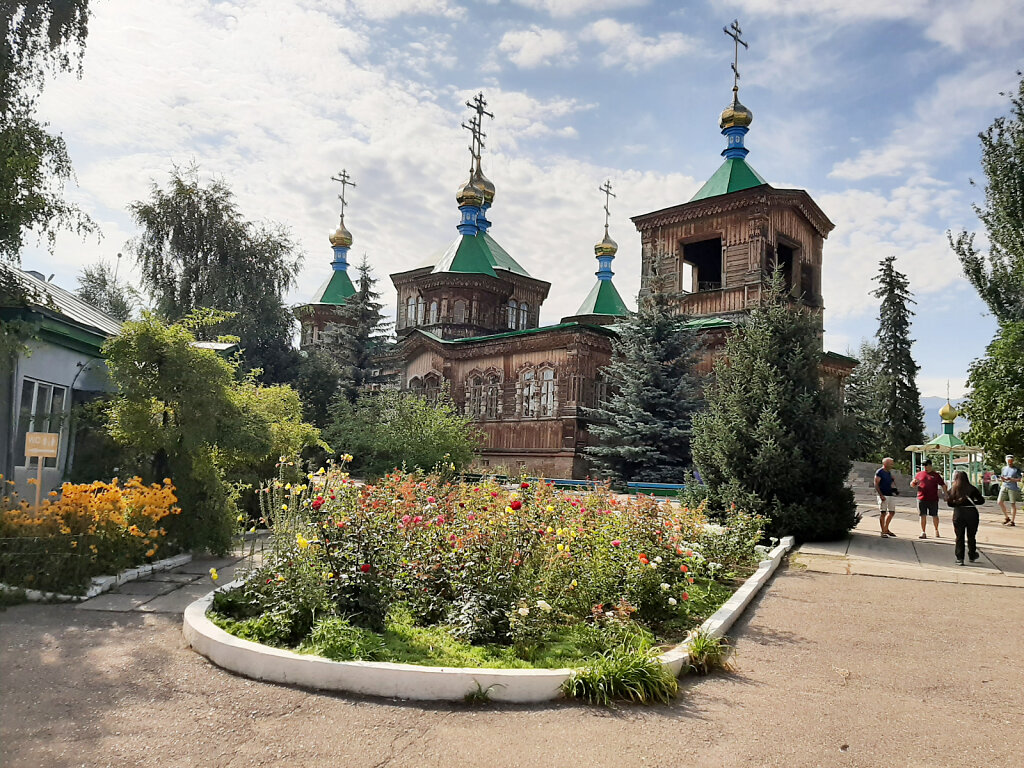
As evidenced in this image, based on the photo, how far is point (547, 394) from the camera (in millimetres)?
24078

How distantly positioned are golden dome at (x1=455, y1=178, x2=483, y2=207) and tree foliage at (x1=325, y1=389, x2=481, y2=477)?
17.0 meters

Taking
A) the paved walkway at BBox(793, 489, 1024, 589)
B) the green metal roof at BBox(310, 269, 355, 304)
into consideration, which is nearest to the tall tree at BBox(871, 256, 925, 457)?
the paved walkway at BBox(793, 489, 1024, 589)

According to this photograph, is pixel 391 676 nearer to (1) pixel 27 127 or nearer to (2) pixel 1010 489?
(1) pixel 27 127

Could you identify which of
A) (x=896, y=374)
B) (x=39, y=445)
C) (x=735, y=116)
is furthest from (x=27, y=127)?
(x=896, y=374)

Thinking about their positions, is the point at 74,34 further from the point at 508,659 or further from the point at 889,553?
the point at 889,553

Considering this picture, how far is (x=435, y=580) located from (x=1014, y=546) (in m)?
11.6

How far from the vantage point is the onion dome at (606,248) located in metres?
36.8

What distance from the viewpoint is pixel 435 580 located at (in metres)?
6.35

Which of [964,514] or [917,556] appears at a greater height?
[964,514]

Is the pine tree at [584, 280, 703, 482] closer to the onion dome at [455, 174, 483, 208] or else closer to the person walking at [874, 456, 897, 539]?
the person walking at [874, 456, 897, 539]

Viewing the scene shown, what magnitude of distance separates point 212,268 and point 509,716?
26.2 metres

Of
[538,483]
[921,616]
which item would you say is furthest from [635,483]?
[921,616]

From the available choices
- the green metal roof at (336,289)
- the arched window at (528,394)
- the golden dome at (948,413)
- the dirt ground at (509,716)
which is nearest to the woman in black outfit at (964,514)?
the dirt ground at (509,716)

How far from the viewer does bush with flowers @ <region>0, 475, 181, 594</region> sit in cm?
722
